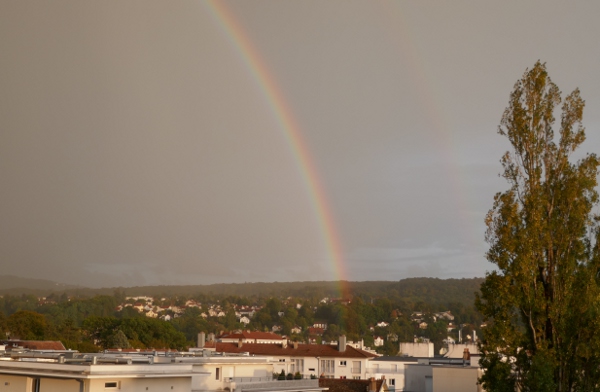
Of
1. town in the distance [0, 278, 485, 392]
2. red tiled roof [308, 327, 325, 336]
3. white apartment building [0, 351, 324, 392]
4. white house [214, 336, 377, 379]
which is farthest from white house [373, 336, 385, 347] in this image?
white apartment building [0, 351, 324, 392]

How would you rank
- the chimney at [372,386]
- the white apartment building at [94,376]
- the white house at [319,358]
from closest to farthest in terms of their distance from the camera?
the white apartment building at [94,376] → the chimney at [372,386] → the white house at [319,358]

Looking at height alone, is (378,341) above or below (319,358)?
below

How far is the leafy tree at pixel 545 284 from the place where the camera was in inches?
1013

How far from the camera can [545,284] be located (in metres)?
26.8

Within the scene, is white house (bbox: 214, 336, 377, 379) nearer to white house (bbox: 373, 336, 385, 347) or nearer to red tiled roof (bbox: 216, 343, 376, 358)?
red tiled roof (bbox: 216, 343, 376, 358)

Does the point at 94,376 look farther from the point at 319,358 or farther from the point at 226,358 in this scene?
the point at 319,358

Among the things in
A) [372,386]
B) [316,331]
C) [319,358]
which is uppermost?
Result: [316,331]

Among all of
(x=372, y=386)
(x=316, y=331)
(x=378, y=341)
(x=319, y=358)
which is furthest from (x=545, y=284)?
(x=316, y=331)

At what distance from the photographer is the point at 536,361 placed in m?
25.1

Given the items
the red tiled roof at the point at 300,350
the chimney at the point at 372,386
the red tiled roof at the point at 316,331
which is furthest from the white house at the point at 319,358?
the red tiled roof at the point at 316,331

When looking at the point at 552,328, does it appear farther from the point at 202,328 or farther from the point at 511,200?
the point at 202,328

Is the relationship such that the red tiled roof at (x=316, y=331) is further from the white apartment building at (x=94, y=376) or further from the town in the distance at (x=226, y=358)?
the white apartment building at (x=94, y=376)

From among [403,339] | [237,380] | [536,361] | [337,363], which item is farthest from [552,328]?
[403,339]

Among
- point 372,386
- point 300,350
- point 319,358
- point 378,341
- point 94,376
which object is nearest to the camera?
point 94,376
